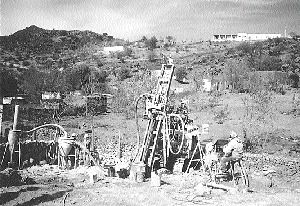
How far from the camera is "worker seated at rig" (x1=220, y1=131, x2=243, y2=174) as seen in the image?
31.6 ft

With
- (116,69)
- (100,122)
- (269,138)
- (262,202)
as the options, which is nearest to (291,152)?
(269,138)

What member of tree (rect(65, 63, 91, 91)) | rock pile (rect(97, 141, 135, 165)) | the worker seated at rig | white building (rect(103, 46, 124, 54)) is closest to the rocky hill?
white building (rect(103, 46, 124, 54))

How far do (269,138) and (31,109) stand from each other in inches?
664

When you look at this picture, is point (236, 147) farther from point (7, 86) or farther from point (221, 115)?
point (7, 86)

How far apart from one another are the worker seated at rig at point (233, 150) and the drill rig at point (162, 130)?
4.12 feet

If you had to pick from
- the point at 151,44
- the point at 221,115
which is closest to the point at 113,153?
the point at 221,115

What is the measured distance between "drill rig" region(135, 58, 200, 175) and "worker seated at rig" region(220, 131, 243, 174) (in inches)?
49.4

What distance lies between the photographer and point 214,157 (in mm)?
10453

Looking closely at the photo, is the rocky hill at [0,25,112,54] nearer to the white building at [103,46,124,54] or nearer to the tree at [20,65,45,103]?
the white building at [103,46,124,54]

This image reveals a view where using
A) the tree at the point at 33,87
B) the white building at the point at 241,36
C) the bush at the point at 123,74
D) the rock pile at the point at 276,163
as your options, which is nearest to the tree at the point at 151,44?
the white building at the point at 241,36

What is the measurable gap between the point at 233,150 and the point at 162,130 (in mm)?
3054

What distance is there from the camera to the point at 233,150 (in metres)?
9.76

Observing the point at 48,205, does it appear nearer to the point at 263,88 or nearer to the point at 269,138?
the point at 269,138

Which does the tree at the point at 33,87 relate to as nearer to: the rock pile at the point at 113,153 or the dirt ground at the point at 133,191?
→ the rock pile at the point at 113,153
